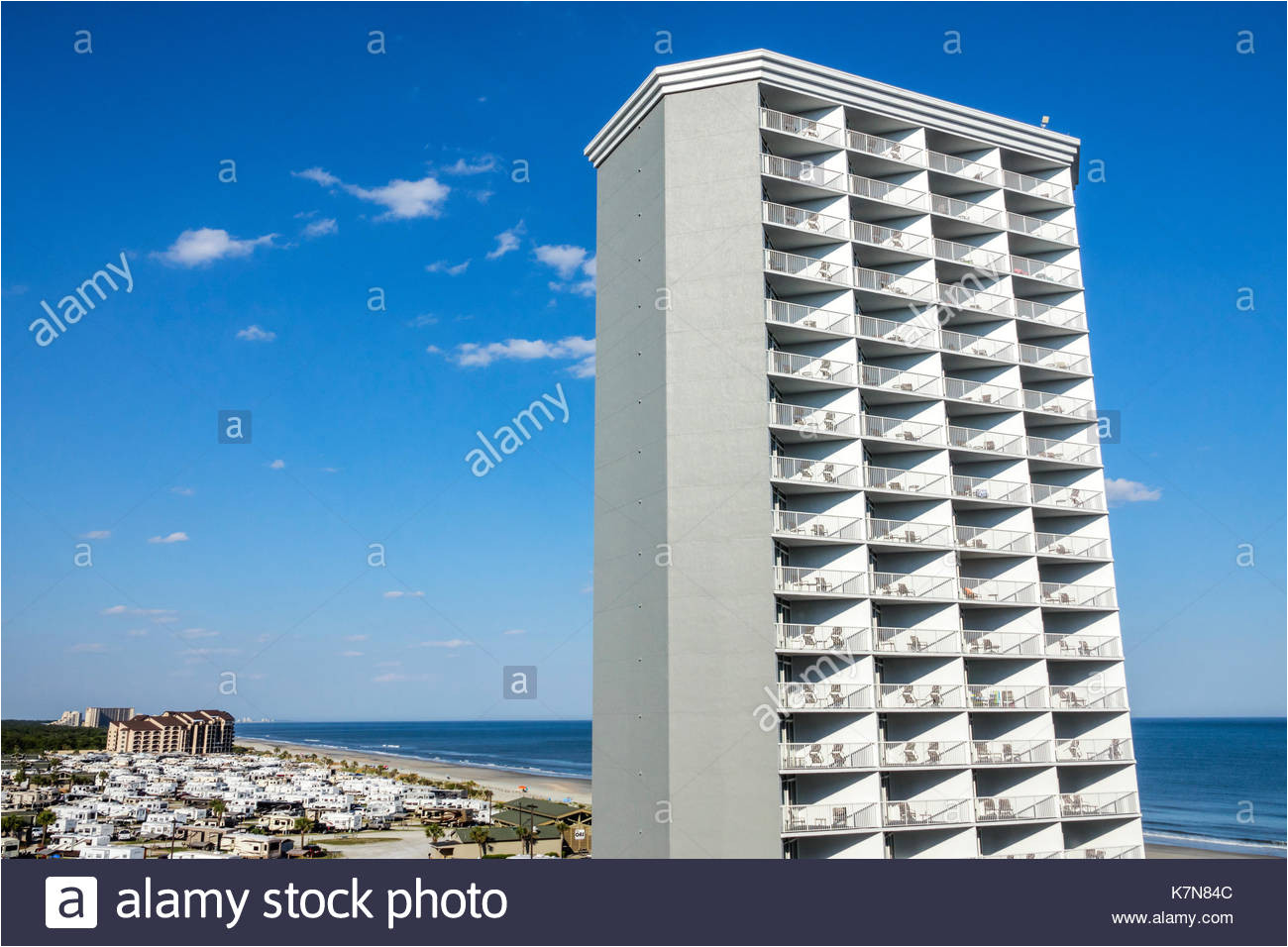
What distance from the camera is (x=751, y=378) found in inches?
1130

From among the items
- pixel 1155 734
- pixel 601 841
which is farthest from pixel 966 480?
pixel 1155 734

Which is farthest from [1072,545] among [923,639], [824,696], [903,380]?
[824,696]

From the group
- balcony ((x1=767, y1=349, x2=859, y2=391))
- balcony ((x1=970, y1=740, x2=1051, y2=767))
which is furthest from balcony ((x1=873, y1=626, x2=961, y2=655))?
balcony ((x1=767, y1=349, x2=859, y2=391))

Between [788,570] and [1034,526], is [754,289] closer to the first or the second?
[788,570]

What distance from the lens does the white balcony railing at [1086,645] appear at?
109 ft

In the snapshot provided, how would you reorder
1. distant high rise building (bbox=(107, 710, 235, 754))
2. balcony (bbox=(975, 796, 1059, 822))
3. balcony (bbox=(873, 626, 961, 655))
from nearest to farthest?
1. balcony (bbox=(975, 796, 1059, 822))
2. balcony (bbox=(873, 626, 961, 655))
3. distant high rise building (bbox=(107, 710, 235, 754))

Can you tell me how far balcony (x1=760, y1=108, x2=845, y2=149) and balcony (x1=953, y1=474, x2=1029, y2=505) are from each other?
43.1ft

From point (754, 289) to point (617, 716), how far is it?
14.6 m

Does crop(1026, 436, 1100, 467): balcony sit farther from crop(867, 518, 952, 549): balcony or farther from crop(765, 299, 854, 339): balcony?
crop(765, 299, 854, 339): balcony

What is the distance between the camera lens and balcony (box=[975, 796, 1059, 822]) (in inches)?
1163

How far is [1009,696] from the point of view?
1241 inches

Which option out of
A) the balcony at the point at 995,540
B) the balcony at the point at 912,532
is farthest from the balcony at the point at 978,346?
the balcony at the point at 912,532

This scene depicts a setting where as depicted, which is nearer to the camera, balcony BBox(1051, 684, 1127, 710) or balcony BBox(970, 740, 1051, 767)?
balcony BBox(970, 740, 1051, 767)

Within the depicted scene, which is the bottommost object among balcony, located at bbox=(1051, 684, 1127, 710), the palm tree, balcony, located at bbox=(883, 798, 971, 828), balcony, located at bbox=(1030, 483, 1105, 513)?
the palm tree
